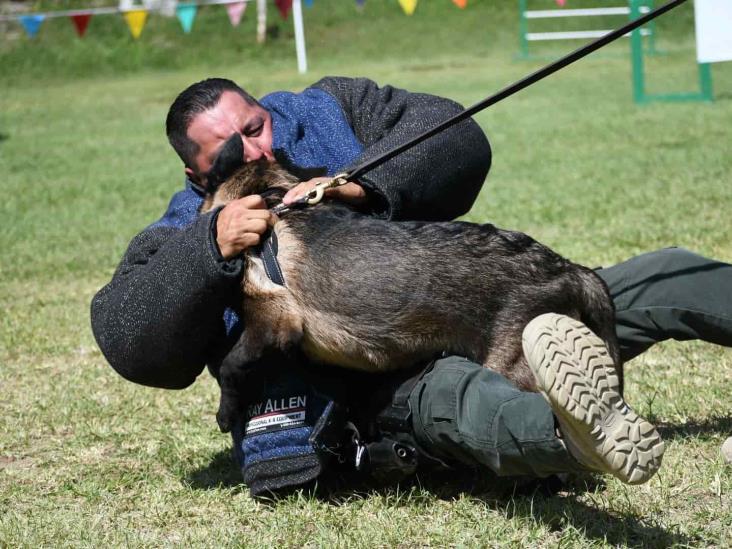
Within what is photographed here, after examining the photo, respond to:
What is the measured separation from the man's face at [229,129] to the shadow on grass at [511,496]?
100 centimetres

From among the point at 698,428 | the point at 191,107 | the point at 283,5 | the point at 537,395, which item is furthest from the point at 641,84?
the point at 537,395

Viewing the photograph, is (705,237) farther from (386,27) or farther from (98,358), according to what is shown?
(386,27)

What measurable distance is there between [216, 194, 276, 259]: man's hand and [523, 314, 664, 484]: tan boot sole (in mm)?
873

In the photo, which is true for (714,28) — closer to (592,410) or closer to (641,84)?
(641,84)

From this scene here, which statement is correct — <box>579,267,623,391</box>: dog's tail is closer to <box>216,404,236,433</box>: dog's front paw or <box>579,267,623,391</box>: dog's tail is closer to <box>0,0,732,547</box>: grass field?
<box>0,0,732,547</box>: grass field

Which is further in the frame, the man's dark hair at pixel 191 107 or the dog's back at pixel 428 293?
the man's dark hair at pixel 191 107

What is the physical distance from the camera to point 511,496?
2762 millimetres

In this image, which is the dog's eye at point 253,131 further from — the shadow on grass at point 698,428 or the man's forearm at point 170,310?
the shadow on grass at point 698,428

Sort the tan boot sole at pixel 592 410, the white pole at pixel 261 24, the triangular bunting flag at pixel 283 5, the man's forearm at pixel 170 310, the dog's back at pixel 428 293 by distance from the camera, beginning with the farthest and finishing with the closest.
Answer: the white pole at pixel 261 24
the triangular bunting flag at pixel 283 5
the man's forearm at pixel 170 310
the dog's back at pixel 428 293
the tan boot sole at pixel 592 410

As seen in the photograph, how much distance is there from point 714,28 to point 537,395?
7456mm

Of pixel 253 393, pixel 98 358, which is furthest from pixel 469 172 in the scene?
pixel 98 358

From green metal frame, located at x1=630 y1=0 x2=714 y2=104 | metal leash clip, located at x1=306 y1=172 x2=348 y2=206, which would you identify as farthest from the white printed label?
green metal frame, located at x1=630 y1=0 x2=714 y2=104

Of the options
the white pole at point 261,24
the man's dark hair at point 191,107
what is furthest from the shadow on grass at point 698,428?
the white pole at point 261,24

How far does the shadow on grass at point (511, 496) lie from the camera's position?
2.44 meters
